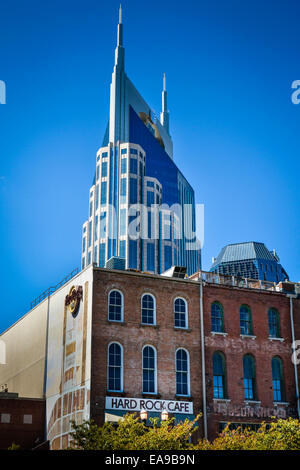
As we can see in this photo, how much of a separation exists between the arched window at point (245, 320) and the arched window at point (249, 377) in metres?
1.68

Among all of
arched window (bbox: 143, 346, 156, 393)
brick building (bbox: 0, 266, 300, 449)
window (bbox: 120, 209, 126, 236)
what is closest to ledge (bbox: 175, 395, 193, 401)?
brick building (bbox: 0, 266, 300, 449)

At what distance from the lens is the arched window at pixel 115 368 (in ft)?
132

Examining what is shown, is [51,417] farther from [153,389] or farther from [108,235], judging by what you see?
[108,235]

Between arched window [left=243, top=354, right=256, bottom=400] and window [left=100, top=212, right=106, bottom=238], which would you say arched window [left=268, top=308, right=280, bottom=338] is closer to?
arched window [left=243, top=354, right=256, bottom=400]

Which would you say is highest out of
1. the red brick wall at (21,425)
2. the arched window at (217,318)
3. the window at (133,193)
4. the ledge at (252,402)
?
the window at (133,193)

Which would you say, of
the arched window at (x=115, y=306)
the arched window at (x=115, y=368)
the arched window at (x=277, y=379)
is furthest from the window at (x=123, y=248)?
the arched window at (x=115, y=368)

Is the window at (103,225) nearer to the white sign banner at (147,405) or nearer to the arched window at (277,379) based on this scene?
the arched window at (277,379)

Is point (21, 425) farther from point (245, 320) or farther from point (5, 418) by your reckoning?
point (245, 320)

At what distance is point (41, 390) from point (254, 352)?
15.7 metres

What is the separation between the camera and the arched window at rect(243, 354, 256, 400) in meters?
44.3

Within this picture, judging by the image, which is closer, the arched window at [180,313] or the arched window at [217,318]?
the arched window at [180,313]

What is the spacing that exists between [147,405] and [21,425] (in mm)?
9457

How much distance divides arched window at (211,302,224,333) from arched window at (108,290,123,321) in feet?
22.3
